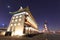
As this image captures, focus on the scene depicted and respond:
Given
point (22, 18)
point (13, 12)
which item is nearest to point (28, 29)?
point (22, 18)

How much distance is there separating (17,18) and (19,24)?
399cm

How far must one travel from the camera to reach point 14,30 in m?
45.9

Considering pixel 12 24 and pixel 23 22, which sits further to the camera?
pixel 12 24

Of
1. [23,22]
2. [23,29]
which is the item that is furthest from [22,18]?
[23,29]


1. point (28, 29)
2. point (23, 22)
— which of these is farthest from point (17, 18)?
point (28, 29)

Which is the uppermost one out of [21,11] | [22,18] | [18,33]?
[21,11]

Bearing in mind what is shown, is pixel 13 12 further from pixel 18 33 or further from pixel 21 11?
pixel 18 33

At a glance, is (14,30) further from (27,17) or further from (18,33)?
(27,17)

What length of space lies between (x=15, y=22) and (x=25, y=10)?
753 centimetres

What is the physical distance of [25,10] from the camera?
47.4 meters

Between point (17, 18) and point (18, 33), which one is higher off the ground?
point (17, 18)

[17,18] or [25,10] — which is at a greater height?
[25,10]

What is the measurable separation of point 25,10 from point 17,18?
5514 millimetres

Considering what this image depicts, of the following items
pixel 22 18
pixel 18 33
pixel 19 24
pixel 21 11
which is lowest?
pixel 18 33
